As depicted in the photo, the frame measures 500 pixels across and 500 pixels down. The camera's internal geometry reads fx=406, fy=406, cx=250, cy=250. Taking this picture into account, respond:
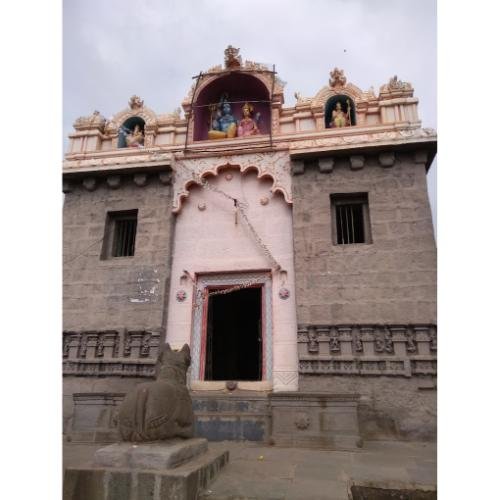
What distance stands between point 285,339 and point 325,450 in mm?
2514

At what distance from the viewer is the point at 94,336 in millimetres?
8578

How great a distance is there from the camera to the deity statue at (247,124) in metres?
10.5

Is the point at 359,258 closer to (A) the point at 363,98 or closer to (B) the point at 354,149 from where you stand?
(B) the point at 354,149

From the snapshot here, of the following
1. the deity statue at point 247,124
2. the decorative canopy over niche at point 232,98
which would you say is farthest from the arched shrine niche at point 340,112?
the deity statue at point 247,124

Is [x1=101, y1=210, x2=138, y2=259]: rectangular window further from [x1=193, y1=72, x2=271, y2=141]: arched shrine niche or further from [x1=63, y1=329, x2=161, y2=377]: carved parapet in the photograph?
[x1=193, y1=72, x2=271, y2=141]: arched shrine niche

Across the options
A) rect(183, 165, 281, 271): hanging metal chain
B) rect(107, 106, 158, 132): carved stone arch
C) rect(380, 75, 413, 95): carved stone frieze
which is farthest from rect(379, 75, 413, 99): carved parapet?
rect(107, 106, 158, 132): carved stone arch

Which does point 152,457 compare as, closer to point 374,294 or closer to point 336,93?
point 374,294

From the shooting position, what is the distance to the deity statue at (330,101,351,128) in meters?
9.94

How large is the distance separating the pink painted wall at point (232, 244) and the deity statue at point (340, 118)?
2.35 meters

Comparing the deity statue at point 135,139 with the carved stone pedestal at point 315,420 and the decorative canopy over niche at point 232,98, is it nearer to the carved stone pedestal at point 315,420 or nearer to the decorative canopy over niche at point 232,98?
the decorative canopy over niche at point 232,98

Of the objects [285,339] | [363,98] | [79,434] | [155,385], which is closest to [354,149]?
[363,98]

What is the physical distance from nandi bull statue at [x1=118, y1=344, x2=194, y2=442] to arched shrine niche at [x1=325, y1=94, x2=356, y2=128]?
790 centimetres

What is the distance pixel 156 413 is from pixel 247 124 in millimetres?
8448

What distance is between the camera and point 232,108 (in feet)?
37.3
